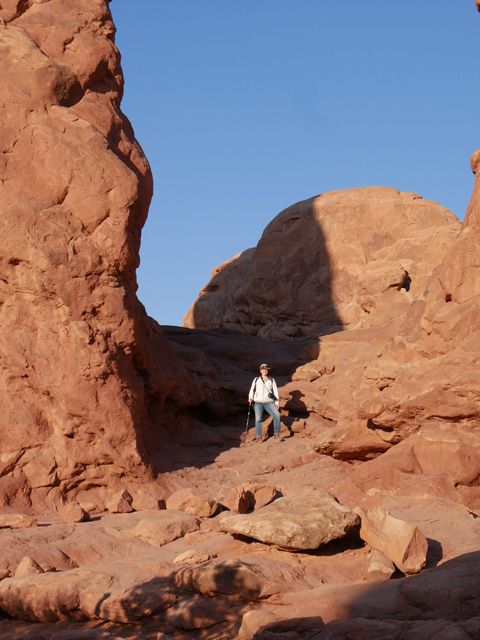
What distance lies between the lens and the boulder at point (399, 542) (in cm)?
631

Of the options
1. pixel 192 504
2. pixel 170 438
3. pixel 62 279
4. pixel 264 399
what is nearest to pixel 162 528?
pixel 192 504

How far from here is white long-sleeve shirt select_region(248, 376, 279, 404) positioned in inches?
526

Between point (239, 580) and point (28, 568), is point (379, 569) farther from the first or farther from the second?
point (28, 568)

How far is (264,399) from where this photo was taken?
526 inches

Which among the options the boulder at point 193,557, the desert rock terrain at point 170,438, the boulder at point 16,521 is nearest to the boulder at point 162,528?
the desert rock terrain at point 170,438

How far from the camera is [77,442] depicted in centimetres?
1076

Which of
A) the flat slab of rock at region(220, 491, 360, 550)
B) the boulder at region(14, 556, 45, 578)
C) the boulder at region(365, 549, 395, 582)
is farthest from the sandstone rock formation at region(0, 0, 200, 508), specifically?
the boulder at region(365, 549, 395, 582)

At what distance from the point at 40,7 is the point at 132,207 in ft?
12.5

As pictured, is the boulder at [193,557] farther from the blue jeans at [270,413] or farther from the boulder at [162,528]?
the blue jeans at [270,413]

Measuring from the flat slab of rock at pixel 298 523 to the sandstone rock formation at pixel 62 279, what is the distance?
4.06 m

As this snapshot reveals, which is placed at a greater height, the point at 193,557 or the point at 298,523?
the point at 298,523

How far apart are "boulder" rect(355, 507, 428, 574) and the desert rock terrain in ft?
0.09

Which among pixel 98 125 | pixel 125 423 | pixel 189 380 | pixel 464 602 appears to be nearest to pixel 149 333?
pixel 189 380

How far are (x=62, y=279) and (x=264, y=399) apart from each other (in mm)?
4548
